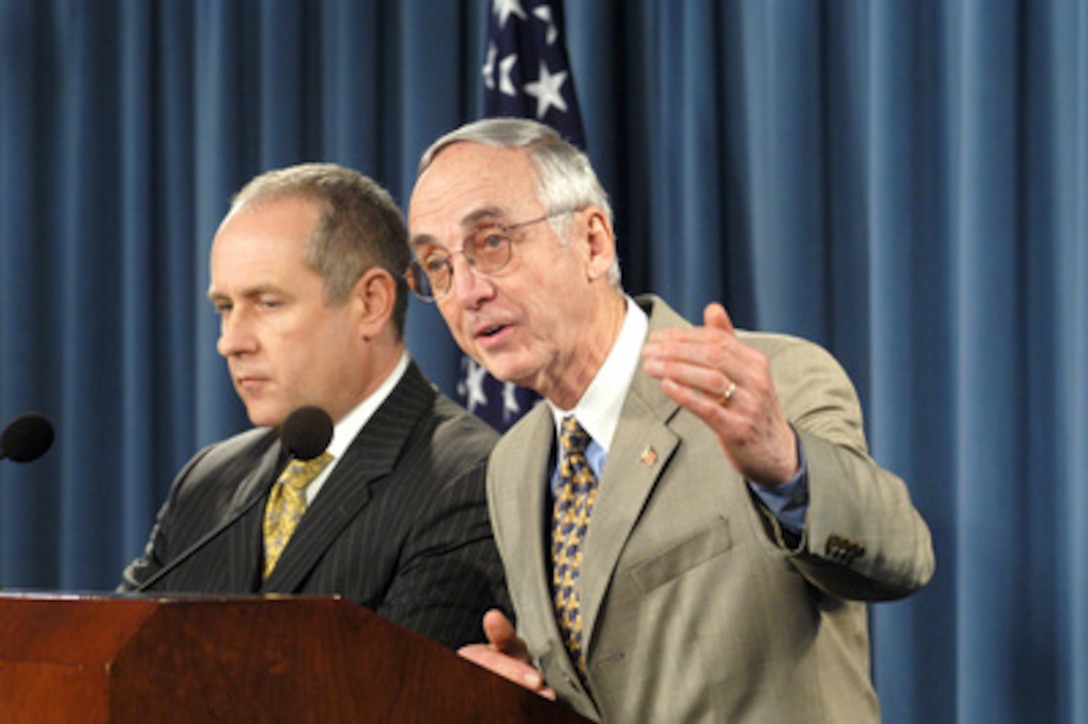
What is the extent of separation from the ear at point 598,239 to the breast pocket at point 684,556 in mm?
543

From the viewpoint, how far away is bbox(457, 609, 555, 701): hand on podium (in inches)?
82.7

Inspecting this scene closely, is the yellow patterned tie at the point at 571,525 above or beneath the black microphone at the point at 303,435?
beneath

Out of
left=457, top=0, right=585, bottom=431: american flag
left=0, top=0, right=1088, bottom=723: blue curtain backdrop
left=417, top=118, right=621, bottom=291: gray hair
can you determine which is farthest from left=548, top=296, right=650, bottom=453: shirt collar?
left=457, top=0, right=585, bottom=431: american flag

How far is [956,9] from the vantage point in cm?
329

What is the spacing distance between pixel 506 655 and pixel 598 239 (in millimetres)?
724

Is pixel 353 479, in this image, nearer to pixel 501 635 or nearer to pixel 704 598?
pixel 501 635

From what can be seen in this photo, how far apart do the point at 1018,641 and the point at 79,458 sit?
10.4 feet

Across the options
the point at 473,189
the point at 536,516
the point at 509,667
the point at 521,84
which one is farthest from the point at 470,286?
the point at 521,84

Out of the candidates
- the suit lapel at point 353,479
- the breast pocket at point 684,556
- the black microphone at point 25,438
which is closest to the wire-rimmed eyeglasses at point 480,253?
the suit lapel at point 353,479

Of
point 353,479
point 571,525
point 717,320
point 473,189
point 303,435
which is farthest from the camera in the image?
point 353,479

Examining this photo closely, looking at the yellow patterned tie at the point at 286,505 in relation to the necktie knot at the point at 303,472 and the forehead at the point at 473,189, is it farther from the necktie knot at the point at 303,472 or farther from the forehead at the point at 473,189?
the forehead at the point at 473,189

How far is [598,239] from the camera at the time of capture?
253cm

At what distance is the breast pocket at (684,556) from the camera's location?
211 cm

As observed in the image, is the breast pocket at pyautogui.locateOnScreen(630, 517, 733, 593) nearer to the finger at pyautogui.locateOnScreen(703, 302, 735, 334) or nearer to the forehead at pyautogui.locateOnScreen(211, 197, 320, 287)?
the finger at pyautogui.locateOnScreen(703, 302, 735, 334)
